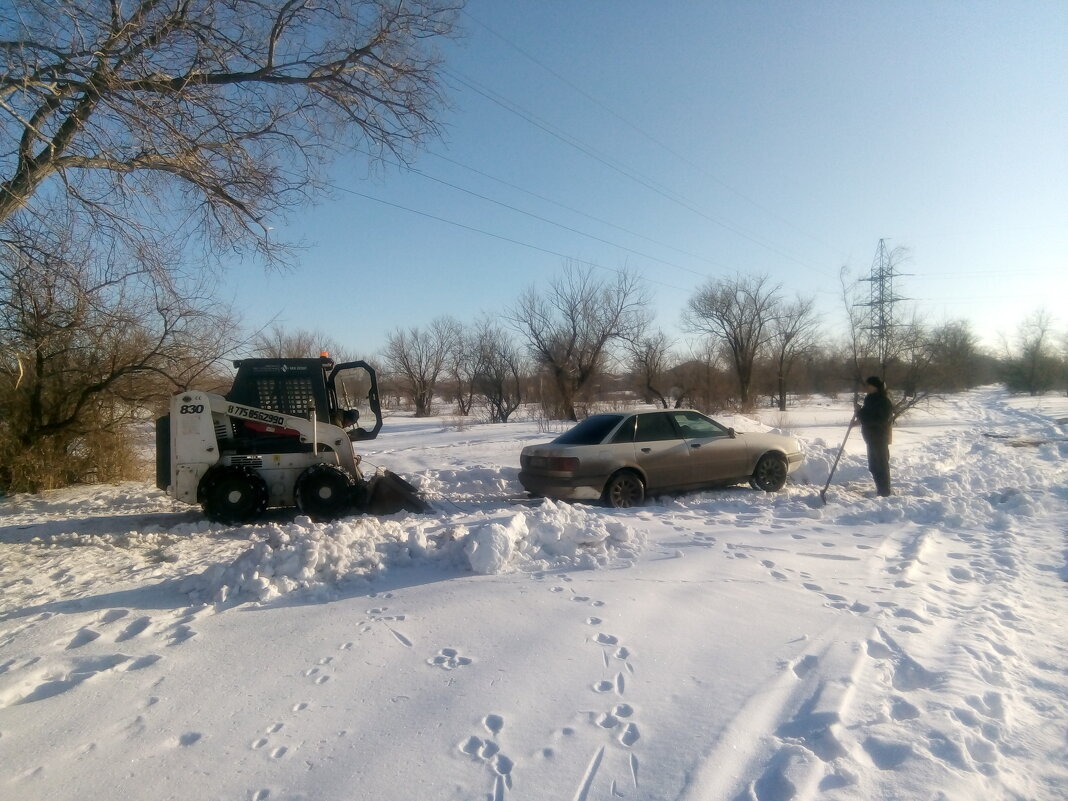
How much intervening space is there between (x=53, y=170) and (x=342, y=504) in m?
4.92

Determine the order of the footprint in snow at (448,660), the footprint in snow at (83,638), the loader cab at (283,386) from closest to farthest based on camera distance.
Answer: the footprint in snow at (448,660), the footprint in snow at (83,638), the loader cab at (283,386)

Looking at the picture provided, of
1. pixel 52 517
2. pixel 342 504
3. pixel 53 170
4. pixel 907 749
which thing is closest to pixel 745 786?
pixel 907 749

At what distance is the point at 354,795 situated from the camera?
267 centimetres

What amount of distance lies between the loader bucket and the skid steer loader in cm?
1

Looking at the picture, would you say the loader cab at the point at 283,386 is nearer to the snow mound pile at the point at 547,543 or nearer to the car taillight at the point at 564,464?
the car taillight at the point at 564,464

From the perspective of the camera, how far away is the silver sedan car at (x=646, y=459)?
909 cm

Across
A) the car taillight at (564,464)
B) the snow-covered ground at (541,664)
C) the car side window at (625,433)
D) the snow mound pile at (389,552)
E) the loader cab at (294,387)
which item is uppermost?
the loader cab at (294,387)

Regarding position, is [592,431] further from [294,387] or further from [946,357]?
[946,357]

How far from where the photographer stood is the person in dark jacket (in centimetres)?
957

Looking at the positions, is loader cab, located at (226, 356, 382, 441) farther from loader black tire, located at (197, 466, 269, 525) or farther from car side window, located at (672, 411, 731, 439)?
car side window, located at (672, 411, 731, 439)

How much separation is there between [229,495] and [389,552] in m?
3.89

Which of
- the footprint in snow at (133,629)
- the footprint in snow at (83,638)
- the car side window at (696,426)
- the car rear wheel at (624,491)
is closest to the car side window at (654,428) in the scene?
the car side window at (696,426)

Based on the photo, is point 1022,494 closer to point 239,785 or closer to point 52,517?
point 239,785

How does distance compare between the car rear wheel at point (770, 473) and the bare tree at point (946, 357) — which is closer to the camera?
the car rear wheel at point (770, 473)
